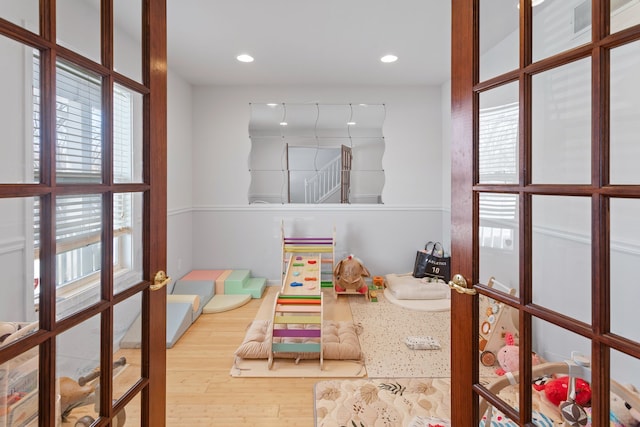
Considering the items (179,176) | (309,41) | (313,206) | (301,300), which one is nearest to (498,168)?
(301,300)

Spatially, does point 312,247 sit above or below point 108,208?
below

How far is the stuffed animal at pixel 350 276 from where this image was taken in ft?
12.7

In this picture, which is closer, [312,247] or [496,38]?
[496,38]

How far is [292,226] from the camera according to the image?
14.4ft

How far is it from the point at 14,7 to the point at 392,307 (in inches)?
139

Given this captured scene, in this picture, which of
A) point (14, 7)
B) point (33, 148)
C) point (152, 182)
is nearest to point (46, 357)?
point (33, 148)

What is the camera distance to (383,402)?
1.97 meters

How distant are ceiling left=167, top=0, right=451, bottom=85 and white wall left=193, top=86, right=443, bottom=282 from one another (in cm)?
19

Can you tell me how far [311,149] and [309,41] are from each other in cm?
149

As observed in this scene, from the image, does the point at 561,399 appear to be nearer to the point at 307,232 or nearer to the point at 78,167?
the point at 78,167

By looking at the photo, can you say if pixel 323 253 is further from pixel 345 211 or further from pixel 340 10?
pixel 340 10

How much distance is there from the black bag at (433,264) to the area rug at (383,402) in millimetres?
1934

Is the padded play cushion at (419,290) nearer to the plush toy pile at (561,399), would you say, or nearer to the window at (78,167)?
the plush toy pile at (561,399)

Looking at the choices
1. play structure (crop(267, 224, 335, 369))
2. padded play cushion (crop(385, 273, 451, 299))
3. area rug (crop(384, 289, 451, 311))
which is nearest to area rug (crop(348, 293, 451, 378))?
area rug (crop(384, 289, 451, 311))
